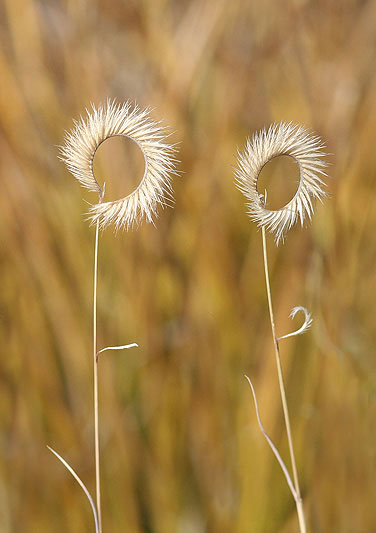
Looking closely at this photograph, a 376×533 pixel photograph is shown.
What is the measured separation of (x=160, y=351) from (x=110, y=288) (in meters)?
0.14

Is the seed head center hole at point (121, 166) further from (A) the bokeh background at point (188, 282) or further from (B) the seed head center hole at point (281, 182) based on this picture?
(B) the seed head center hole at point (281, 182)

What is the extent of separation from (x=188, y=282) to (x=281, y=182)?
244 millimetres

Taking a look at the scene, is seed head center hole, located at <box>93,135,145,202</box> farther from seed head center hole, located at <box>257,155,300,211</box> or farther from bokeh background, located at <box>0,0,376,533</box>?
seed head center hole, located at <box>257,155,300,211</box>

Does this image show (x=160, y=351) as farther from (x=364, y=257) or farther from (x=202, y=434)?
(x=364, y=257)

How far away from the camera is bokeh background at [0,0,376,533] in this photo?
88 cm

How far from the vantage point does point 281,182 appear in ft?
3.13

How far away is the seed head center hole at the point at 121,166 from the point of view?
0.90 m

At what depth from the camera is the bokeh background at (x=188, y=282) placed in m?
0.88

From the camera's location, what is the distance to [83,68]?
88 centimetres

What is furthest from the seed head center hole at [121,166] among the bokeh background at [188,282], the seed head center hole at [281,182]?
the seed head center hole at [281,182]

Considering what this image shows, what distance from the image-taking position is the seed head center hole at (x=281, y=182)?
37.4 inches

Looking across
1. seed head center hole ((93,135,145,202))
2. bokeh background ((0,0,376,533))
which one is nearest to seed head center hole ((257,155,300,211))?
bokeh background ((0,0,376,533))

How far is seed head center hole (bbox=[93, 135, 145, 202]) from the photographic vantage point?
899 mm

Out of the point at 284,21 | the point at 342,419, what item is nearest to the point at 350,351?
the point at 342,419
